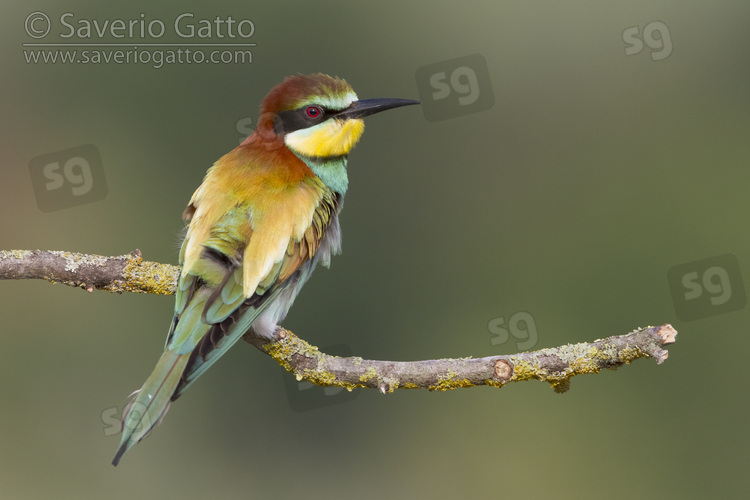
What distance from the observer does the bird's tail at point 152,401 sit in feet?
5.31

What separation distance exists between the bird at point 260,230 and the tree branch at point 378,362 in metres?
0.10

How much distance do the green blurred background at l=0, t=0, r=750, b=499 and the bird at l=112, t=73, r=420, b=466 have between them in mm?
Answer: 2801

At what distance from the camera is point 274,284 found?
1920 millimetres

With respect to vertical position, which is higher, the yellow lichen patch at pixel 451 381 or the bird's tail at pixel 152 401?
the bird's tail at pixel 152 401

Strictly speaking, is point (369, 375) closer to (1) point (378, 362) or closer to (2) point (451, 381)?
(1) point (378, 362)

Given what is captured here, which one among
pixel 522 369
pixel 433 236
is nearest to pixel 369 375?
pixel 522 369

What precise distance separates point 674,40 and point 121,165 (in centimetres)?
425

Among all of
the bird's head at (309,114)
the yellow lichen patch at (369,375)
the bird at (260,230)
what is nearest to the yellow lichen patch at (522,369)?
the yellow lichen patch at (369,375)

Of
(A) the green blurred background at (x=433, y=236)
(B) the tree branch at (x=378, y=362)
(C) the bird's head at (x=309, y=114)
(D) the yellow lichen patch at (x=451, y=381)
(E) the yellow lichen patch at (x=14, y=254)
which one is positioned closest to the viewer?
(B) the tree branch at (x=378, y=362)

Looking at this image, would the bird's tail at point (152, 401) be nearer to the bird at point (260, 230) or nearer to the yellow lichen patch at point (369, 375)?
the bird at point (260, 230)

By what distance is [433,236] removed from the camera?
21.1 feet

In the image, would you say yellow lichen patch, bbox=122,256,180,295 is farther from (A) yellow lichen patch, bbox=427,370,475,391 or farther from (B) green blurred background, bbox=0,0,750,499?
(B) green blurred background, bbox=0,0,750,499

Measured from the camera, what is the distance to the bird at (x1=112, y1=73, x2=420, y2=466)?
68.7 inches

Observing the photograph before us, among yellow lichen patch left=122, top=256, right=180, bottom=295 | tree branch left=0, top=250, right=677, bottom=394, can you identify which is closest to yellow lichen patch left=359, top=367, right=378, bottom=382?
tree branch left=0, top=250, right=677, bottom=394
